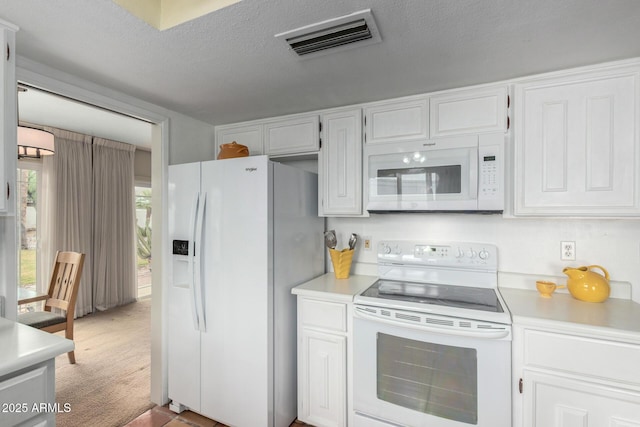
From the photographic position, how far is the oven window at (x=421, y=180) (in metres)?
1.96

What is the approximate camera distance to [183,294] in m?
2.19

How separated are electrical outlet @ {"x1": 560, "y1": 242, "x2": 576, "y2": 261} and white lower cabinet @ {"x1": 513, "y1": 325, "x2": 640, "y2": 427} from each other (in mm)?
698

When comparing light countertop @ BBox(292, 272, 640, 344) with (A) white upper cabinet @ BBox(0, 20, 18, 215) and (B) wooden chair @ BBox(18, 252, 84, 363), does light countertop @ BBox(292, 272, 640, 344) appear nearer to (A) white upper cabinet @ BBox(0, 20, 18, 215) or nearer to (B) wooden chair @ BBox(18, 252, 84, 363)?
(A) white upper cabinet @ BBox(0, 20, 18, 215)

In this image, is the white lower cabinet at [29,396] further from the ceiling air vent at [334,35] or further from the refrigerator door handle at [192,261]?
the ceiling air vent at [334,35]

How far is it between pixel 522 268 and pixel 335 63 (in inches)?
68.8

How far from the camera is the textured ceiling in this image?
1.25m

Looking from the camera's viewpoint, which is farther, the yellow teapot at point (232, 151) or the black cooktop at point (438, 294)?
the yellow teapot at point (232, 151)

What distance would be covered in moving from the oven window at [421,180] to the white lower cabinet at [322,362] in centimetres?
84

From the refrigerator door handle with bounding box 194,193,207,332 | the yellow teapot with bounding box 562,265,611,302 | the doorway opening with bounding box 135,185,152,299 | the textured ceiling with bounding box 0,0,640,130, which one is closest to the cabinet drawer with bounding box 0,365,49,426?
the refrigerator door handle with bounding box 194,193,207,332

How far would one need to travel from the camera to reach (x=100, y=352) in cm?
313

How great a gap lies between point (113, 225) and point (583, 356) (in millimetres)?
5109

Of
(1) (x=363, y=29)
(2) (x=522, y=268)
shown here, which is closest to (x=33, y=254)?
(1) (x=363, y=29)

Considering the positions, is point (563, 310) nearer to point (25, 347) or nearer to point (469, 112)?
point (469, 112)

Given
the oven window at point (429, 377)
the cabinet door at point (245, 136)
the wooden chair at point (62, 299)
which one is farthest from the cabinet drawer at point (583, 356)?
the wooden chair at point (62, 299)
